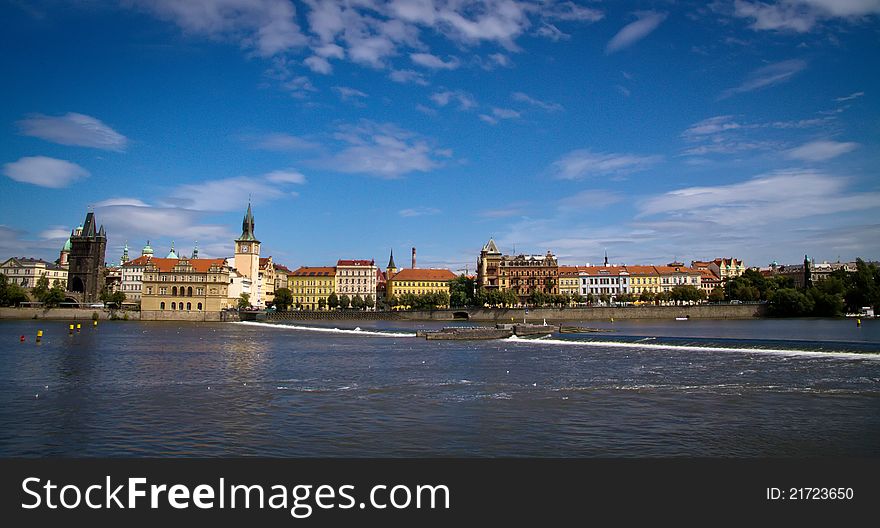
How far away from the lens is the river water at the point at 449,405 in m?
15.6

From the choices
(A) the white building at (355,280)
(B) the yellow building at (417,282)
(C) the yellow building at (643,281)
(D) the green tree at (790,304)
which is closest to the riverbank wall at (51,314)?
(A) the white building at (355,280)

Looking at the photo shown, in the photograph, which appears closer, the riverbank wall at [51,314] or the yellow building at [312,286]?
the riverbank wall at [51,314]

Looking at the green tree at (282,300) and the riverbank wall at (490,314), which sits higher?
the green tree at (282,300)

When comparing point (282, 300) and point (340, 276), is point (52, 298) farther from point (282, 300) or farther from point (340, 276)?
point (340, 276)

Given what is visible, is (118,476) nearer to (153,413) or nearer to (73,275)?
(153,413)

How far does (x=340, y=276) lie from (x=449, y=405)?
154m

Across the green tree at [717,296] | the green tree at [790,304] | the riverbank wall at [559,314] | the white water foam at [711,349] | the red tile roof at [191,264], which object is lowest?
the white water foam at [711,349]

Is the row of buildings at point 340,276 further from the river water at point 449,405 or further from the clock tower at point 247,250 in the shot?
the river water at point 449,405

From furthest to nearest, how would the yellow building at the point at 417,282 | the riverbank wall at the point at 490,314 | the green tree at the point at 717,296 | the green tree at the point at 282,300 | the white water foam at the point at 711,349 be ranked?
the yellow building at the point at 417,282, the green tree at the point at 282,300, the green tree at the point at 717,296, the riverbank wall at the point at 490,314, the white water foam at the point at 711,349

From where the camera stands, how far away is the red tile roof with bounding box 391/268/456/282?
178600 millimetres

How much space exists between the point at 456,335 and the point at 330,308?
339 feet

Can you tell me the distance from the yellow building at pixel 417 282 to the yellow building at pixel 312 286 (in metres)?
17.1

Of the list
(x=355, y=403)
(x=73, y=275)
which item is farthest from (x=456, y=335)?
(x=73, y=275)

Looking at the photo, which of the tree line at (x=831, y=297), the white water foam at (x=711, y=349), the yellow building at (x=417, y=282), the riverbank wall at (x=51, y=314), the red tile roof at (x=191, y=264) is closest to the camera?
the white water foam at (x=711, y=349)
